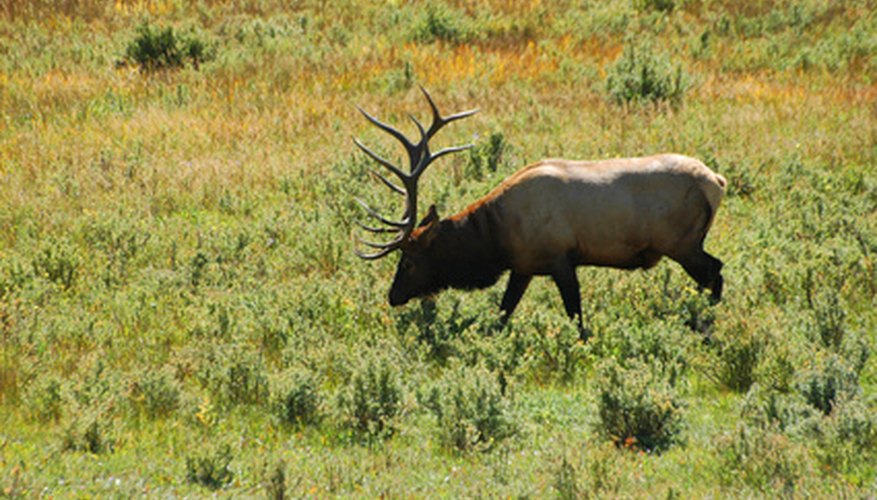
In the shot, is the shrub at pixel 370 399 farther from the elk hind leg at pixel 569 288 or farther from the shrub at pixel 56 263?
the shrub at pixel 56 263

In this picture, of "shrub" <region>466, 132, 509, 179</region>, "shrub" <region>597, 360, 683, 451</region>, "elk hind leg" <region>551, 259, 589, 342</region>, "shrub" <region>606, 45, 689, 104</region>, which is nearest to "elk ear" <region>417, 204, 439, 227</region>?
"elk hind leg" <region>551, 259, 589, 342</region>

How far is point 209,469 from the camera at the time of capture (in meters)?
6.22

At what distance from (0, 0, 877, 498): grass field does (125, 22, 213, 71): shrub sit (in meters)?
0.06

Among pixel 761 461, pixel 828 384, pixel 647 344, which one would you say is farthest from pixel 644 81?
pixel 761 461

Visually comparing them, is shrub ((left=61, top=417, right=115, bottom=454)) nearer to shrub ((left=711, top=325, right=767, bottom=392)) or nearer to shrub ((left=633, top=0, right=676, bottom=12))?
shrub ((left=711, top=325, right=767, bottom=392))

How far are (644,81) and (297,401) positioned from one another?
37.6ft

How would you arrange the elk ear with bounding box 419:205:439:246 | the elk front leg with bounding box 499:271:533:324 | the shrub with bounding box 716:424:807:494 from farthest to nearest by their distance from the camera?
A: the elk front leg with bounding box 499:271:533:324 < the elk ear with bounding box 419:205:439:246 < the shrub with bounding box 716:424:807:494

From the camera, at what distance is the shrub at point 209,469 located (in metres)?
6.21

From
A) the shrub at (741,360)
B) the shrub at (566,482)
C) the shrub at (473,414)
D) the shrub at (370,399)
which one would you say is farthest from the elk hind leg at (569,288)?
the shrub at (566,482)

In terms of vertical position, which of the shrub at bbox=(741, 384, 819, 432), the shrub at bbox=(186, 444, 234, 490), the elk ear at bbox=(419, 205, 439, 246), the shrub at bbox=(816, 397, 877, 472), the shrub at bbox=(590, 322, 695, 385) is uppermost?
the elk ear at bbox=(419, 205, 439, 246)

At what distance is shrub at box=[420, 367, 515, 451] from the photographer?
6.90 m

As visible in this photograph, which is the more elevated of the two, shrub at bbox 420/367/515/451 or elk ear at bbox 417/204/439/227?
elk ear at bbox 417/204/439/227

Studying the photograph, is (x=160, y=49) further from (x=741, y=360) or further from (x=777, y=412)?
(x=777, y=412)

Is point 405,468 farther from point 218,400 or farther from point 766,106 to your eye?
point 766,106
